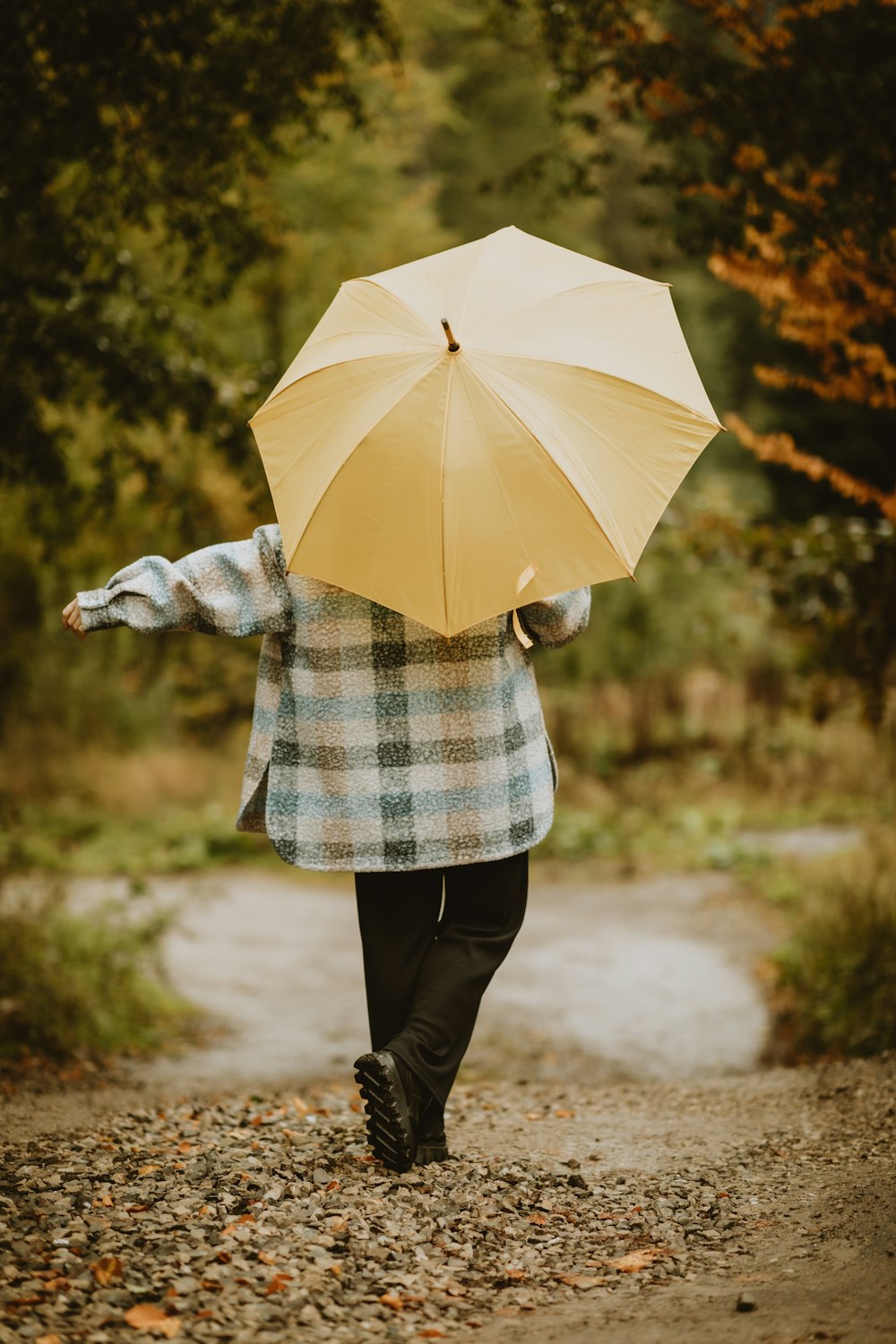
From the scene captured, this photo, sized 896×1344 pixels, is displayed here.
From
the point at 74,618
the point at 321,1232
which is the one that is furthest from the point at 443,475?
the point at 321,1232

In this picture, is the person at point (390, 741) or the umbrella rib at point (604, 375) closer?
the umbrella rib at point (604, 375)

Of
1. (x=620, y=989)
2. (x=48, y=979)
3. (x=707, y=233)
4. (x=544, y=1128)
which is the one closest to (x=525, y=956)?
(x=620, y=989)

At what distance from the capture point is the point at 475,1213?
9.18 feet

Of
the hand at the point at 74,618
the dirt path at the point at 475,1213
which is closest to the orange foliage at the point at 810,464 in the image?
the dirt path at the point at 475,1213

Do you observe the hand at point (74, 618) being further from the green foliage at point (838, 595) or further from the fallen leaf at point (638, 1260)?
the green foliage at point (838, 595)

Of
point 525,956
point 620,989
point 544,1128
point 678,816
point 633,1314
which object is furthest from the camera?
point 678,816

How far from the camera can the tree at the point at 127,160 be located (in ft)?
13.2

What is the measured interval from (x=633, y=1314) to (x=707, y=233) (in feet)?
12.7

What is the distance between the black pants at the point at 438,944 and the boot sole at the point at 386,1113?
0.42 ft

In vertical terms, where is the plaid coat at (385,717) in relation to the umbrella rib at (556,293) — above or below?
below

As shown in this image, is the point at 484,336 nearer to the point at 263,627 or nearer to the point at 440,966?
the point at 263,627

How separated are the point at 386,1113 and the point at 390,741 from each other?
0.87 meters

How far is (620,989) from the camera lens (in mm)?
6828

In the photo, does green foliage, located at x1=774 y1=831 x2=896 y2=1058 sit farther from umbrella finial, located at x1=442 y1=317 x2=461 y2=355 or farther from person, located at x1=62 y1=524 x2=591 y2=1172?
umbrella finial, located at x1=442 y1=317 x2=461 y2=355
